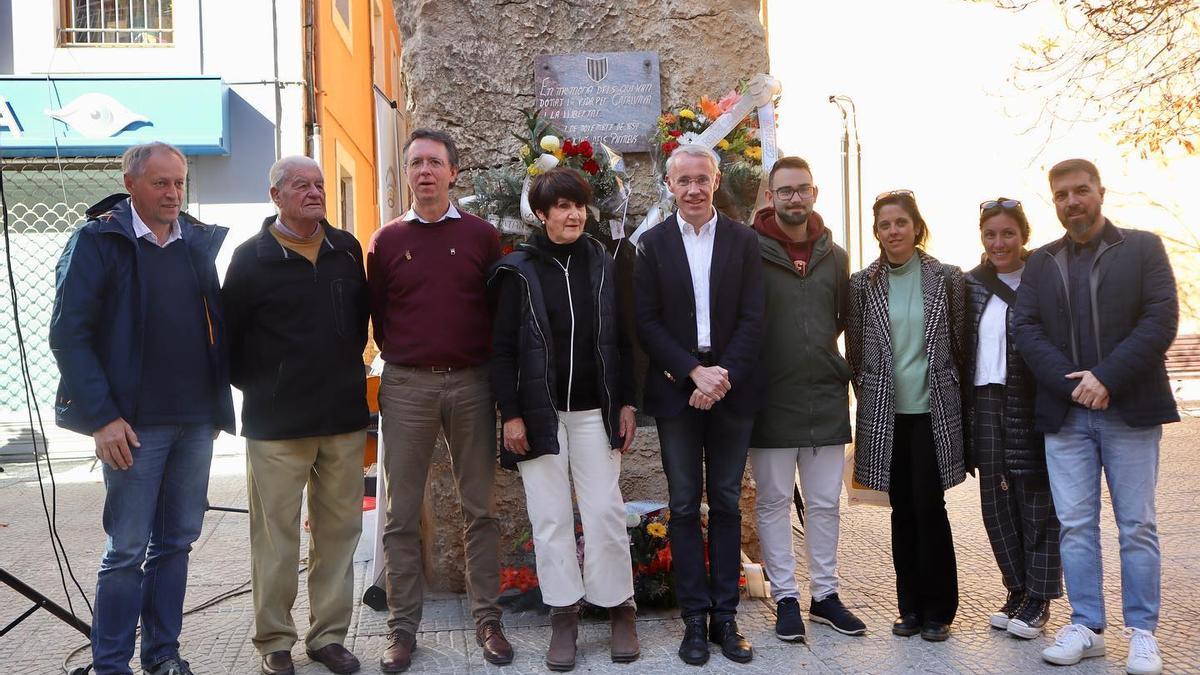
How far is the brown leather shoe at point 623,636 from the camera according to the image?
395cm

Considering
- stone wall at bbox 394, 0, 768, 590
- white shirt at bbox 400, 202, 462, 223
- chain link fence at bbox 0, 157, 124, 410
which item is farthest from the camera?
chain link fence at bbox 0, 157, 124, 410

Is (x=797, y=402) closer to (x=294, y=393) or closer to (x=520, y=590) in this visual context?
(x=520, y=590)

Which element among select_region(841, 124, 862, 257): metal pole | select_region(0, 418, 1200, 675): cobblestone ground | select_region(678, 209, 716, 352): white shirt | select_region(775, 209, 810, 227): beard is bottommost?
select_region(0, 418, 1200, 675): cobblestone ground

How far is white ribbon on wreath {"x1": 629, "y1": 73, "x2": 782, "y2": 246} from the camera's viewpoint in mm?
4855

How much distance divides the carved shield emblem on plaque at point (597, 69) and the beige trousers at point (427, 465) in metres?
1.76

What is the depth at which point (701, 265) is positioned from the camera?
4098 mm

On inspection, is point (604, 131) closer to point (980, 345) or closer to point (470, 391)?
→ point (470, 391)

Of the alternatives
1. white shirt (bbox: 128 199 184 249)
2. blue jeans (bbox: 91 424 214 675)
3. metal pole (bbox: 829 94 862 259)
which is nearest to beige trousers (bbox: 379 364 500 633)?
blue jeans (bbox: 91 424 214 675)

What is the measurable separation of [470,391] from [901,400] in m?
1.70

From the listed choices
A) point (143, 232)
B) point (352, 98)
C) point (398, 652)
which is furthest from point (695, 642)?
point (352, 98)

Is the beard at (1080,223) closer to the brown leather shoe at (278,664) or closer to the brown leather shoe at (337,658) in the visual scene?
the brown leather shoe at (337,658)

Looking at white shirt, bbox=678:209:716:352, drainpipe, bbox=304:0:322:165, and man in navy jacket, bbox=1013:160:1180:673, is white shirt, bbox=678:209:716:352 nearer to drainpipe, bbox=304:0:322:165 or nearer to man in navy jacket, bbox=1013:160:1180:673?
man in navy jacket, bbox=1013:160:1180:673

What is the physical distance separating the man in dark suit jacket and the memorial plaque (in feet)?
3.54

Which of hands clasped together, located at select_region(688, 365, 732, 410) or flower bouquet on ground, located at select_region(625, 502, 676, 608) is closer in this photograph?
hands clasped together, located at select_region(688, 365, 732, 410)
